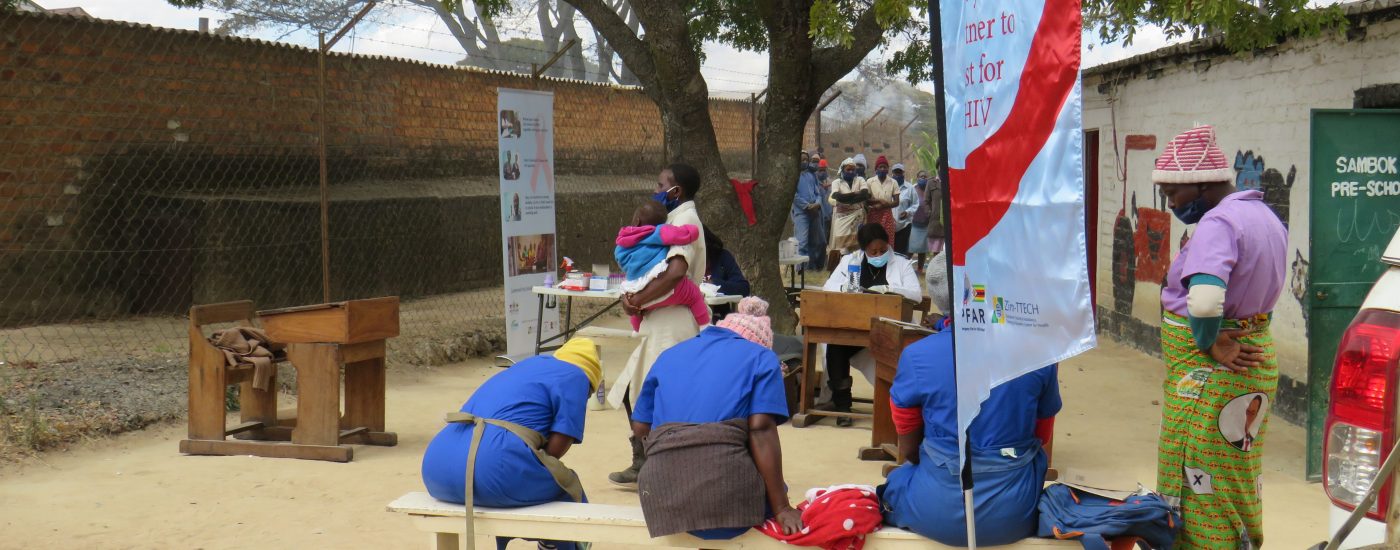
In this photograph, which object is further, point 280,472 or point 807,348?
point 807,348

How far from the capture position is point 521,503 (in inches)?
168

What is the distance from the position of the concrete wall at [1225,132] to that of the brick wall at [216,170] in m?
6.51

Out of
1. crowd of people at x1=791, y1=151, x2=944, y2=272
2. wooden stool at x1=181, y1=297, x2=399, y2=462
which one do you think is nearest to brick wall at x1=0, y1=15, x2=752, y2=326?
wooden stool at x1=181, y1=297, x2=399, y2=462

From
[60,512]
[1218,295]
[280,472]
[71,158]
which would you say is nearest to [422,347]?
[71,158]

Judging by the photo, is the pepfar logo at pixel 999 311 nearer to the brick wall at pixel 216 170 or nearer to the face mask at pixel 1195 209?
the face mask at pixel 1195 209

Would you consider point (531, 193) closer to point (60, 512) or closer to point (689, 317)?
point (689, 317)

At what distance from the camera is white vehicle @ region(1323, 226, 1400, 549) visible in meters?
2.85

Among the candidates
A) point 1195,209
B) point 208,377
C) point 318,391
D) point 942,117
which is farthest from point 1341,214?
point 208,377

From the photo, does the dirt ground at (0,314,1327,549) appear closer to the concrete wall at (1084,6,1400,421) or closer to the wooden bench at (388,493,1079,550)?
the wooden bench at (388,493,1079,550)

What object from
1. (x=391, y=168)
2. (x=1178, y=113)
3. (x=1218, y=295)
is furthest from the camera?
(x=391, y=168)

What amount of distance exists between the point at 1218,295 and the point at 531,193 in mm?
6996

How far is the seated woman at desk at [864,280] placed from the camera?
8.05 metres

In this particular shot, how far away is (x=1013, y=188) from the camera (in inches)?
130

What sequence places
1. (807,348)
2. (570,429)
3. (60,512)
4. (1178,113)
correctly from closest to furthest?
1. (570,429)
2. (60,512)
3. (807,348)
4. (1178,113)
